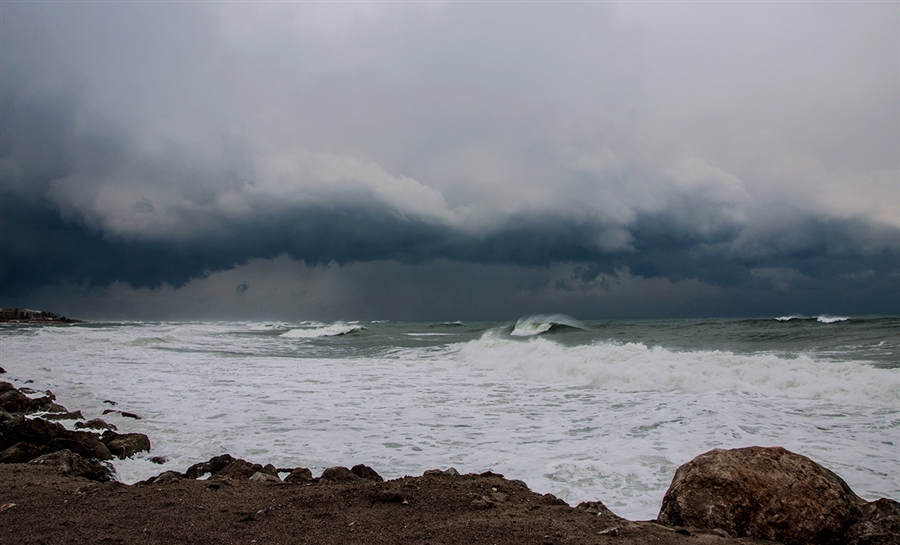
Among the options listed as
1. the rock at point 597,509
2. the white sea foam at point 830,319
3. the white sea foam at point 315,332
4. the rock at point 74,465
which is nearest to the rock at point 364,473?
the rock at point 597,509

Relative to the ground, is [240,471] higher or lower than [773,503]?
lower

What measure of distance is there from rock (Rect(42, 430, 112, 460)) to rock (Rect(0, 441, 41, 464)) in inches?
12.7

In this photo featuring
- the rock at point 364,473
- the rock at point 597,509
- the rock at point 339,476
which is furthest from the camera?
the rock at point 364,473

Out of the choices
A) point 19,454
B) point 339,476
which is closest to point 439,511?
point 339,476

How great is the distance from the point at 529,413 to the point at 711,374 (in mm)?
5925

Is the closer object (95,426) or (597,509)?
(597,509)

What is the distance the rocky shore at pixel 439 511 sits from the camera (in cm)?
324

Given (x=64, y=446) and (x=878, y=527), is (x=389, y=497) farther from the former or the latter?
(x=64, y=446)

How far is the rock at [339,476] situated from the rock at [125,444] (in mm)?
3241

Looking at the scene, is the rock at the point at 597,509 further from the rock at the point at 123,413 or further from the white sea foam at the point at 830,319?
the white sea foam at the point at 830,319

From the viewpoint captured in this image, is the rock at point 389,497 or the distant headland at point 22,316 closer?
the rock at point 389,497

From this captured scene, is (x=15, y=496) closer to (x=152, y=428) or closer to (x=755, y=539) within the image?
(x=152, y=428)

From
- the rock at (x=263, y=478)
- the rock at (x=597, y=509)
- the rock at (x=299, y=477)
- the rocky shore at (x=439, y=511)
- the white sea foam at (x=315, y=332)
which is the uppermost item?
the rocky shore at (x=439, y=511)

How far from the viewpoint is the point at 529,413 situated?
920 cm
